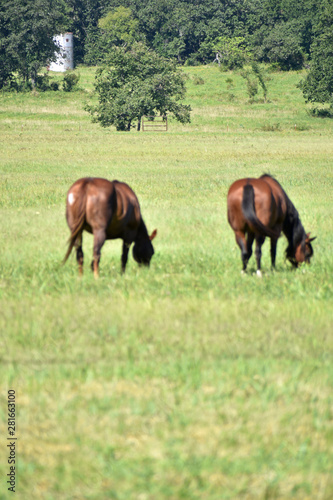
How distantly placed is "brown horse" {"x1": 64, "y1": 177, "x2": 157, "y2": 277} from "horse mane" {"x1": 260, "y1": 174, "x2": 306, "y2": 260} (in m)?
2.16

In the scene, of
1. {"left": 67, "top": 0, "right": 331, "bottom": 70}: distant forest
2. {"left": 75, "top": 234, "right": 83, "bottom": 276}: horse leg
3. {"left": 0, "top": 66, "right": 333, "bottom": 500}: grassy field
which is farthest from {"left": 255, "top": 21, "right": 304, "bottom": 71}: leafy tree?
{"left": 75, "top": 234, "right": 83, "bottom": 276}: horse leg

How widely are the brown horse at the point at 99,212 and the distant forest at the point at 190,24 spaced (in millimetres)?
92159

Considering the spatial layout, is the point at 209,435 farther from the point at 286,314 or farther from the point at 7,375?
the point at 286,314

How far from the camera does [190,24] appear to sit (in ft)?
366

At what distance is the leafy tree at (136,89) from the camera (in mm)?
48125

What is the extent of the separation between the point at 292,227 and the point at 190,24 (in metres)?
109

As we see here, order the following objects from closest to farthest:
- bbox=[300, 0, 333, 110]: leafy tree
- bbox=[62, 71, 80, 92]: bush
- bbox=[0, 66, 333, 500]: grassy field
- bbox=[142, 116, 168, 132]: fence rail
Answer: bbox=[0, 66, 333, 500]: grassy field < bbox=[142, 116, 168, 132]: fence rail < bbox=[300, 0, 333, 110]: leafy tree < bbox=[62, 71, 80, 92]: bush

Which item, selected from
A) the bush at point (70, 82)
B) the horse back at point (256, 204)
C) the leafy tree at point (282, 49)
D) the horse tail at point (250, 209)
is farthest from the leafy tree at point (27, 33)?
the horse tail at point (250, 209)

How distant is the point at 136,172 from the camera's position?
Result: 24.5 metres

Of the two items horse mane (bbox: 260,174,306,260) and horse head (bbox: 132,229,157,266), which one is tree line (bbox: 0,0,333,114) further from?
horse mane (bbox: 260,174,306,260)

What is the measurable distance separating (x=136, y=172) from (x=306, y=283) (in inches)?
648

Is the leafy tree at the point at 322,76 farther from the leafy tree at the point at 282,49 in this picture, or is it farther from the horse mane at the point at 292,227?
the horse mane at the point at 292,227

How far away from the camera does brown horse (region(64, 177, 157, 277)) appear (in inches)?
348

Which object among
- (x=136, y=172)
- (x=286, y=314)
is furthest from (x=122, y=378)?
(x=136, y=172)
